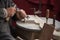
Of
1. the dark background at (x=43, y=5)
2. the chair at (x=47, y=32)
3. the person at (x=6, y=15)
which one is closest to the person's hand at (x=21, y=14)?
the person at (x=6, y=15)

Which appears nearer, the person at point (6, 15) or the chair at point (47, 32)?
the chair at point (47, 32)

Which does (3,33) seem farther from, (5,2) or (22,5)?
(22,5)

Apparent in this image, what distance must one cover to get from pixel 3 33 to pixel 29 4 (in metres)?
1.57

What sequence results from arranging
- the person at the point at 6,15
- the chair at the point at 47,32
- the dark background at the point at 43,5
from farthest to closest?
1. the dark background at the point at 43,5
2. the person at the point at 6,15
3. the chair at the point at 47,32

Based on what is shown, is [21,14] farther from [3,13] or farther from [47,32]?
[47,32]

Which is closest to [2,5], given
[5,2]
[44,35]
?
[5,2]

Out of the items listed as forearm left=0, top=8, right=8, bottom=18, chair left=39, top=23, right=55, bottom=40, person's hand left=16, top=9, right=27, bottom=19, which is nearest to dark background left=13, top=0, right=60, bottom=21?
person's hand left=16, top=9, right=27, bottom=19

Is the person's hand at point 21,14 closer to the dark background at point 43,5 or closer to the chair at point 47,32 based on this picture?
the chair at point 47,32

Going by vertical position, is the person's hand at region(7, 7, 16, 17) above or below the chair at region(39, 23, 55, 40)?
above

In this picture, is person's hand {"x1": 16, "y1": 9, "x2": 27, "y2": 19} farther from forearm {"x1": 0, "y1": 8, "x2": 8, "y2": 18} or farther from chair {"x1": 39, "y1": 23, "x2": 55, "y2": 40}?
chair {"x1": 39, "y1": 23, "x2": 55, "y2": 40}

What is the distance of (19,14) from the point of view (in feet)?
5.10

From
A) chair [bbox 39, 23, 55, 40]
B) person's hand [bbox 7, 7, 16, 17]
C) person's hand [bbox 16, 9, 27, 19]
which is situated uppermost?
person's hand [bbox 7, 7, 16, 17]

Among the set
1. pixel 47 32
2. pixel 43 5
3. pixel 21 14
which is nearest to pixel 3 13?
pixel 21 14

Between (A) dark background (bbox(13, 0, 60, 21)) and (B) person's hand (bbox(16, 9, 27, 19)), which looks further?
(A) dark background (bbox(13, 0, 60, 21))
